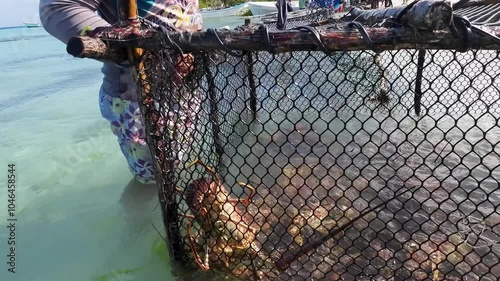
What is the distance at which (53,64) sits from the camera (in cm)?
1088

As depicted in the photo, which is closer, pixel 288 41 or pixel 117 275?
pixel 288 41

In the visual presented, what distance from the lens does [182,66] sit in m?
1.91

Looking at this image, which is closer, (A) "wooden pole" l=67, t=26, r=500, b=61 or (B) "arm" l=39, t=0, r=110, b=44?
(A) "wooden pole" l=67, t=26, r=500, b=61

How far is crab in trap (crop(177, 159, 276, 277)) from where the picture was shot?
6.95ft

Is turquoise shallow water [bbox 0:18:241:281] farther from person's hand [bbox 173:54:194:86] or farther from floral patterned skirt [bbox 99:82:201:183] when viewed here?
person's hand [bbox 173:54:194:86]

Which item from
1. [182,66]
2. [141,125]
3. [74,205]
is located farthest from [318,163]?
[74,205]

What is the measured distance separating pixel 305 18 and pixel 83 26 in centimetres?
365

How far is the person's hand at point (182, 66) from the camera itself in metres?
1.83

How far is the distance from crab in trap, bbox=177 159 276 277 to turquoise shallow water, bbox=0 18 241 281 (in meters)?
0.35

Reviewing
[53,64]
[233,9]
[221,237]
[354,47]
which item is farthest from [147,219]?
[233,9]

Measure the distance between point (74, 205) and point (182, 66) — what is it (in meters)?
1.92

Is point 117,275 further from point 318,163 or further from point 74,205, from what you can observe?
point 318,163

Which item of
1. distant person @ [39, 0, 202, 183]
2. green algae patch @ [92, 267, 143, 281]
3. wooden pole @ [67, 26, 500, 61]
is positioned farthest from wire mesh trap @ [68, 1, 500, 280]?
green algae patch @ [92, 267, 143, 281]

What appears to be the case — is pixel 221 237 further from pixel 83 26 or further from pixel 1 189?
pixel 1 189
